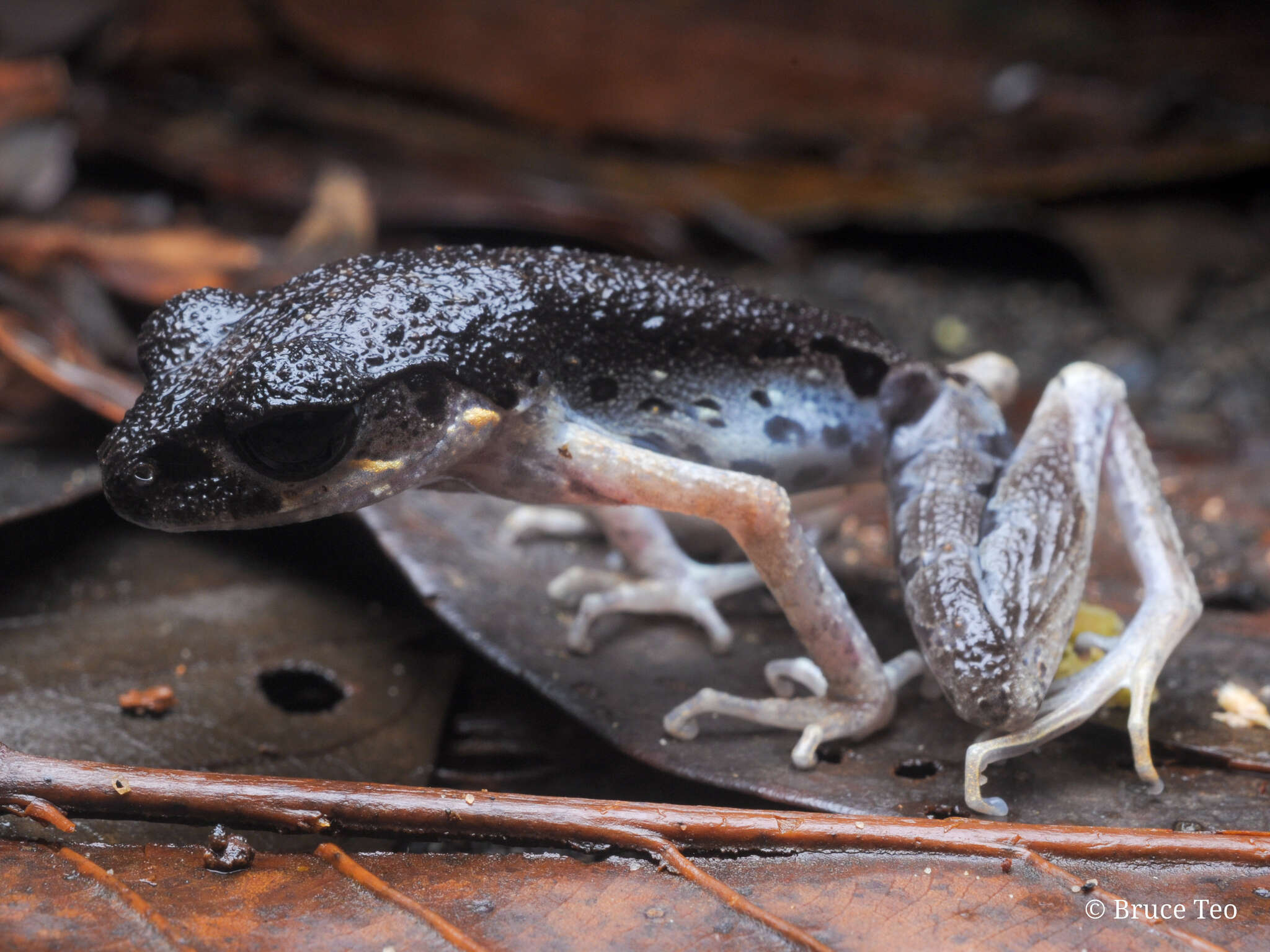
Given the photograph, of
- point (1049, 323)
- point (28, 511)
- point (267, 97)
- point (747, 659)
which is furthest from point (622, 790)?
point (267, 97)

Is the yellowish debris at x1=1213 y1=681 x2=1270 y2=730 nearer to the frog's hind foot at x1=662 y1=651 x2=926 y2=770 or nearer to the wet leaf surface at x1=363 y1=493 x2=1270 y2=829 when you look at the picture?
the wet leaf surface at x1=363 y1=493 x2=1270 y2=829

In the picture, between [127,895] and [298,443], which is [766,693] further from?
[127,895]

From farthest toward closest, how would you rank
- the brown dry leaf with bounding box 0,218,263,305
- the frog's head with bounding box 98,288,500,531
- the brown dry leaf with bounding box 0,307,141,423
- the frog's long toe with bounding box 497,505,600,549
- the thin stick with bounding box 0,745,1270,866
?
the brown dry leaf with bounding box 0,218,263,305 < the frog's long toe with bounding box 497,505,600,549 < the brown dry leaf with bounding box 0,307,141,423 < the frog's head with bounding box 98,288,500,531 < the thin stick with bounding box 0,745,1270,866

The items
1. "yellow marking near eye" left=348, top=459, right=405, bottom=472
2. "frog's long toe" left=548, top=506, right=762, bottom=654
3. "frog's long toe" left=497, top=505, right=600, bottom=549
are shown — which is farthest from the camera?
"frog's long toe" left=497, top=505, right=600, bottom=549

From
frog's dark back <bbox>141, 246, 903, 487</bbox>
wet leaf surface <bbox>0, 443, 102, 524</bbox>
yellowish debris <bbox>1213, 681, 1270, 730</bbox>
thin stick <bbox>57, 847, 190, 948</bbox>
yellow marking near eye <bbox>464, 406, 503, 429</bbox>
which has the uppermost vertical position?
frog's dark back <bbox>141, 246, 903, 487</bbox>

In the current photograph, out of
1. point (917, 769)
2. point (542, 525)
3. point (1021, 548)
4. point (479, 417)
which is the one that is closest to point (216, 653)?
point (479, 417)

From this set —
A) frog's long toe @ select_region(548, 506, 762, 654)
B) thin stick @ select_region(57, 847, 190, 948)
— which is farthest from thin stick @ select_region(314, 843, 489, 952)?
frog's long toe @ select_region(548, 506, 762, 654)

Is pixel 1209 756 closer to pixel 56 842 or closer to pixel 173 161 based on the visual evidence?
pixel 56 842
